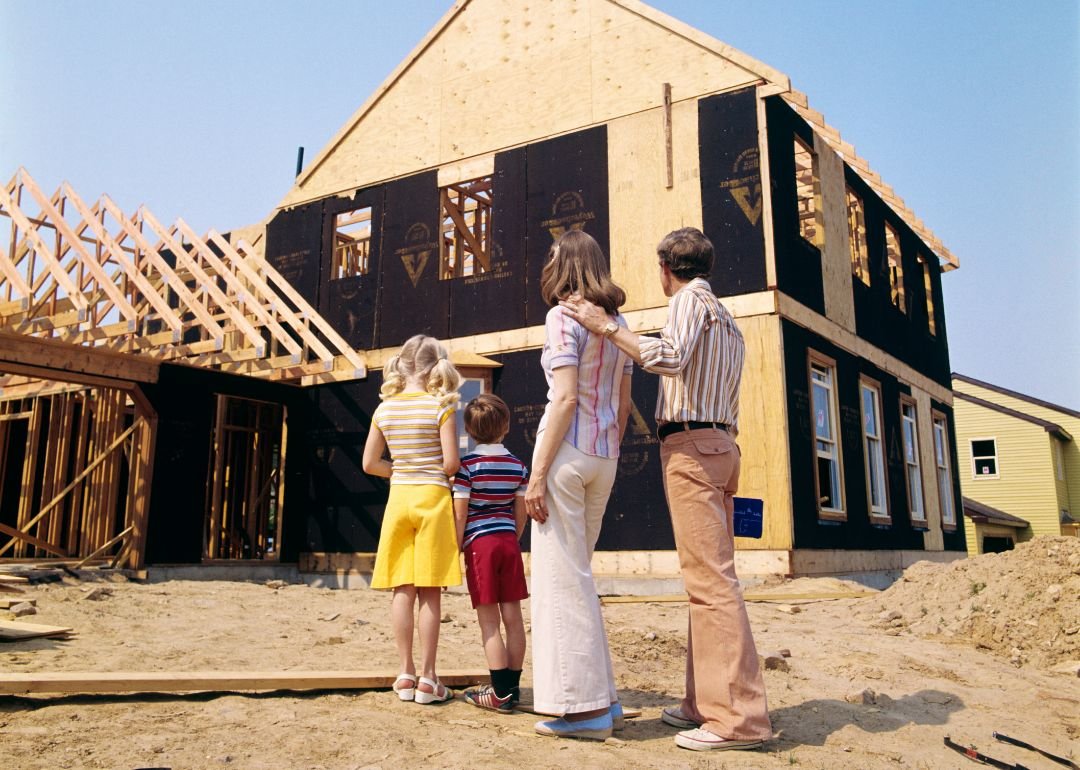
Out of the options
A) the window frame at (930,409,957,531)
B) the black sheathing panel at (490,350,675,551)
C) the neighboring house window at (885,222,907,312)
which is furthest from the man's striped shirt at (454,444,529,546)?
the window frame at (930,409,957,531)

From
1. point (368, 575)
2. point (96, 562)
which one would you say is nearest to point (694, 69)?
point (368, 575)

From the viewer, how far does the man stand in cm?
334

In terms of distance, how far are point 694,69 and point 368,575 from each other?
27.7 ft

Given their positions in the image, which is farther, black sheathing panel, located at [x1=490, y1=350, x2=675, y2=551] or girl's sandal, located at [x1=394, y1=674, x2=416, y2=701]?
black sheathing panel, located at [x1=490, y1=350, x2=675, y2=551]

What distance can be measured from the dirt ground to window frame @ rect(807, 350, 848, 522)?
2525mm

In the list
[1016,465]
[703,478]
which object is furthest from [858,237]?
[1016,465]

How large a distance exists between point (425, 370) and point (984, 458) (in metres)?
29.5

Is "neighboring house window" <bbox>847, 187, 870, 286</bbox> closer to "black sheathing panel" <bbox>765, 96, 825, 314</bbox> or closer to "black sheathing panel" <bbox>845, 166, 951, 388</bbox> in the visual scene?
"black sheathing panel" <bbox>845, 166, 951, 388</bbox>

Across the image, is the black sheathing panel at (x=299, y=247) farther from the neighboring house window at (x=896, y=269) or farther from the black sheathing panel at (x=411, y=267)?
the neighboring house window at (x=896, y=269)

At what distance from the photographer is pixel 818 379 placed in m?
11.7

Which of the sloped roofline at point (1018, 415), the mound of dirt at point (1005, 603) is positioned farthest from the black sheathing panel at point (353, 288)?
the sloped roofline at point (1018, 415)

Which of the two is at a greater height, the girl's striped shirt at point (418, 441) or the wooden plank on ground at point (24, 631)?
the girl's striped shirt at point (418, 441)

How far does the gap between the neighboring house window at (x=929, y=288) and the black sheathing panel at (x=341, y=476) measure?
36.7 feet

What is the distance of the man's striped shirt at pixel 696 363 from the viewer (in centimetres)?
356
